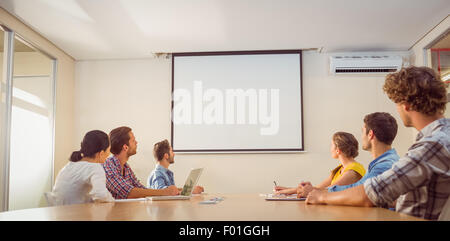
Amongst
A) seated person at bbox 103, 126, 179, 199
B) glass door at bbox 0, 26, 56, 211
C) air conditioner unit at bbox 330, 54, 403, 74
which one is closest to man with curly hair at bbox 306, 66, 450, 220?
seated person at bbox 103, 126, 179, 199

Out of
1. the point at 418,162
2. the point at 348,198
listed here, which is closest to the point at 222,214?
the point at 348,198

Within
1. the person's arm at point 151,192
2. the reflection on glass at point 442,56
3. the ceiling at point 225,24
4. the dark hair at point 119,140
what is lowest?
the person's arm at point 151,192

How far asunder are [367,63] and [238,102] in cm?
177

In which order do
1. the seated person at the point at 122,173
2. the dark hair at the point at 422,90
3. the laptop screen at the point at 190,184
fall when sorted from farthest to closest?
1. the seated person at the point at 122,173
2. the laptop screen at the point at 190,184
3. the dark hair at the point at 422,90

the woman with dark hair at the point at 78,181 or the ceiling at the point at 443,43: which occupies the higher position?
the ceiling at the point at 443,43

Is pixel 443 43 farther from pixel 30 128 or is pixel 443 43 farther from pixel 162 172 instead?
pixel 30 128

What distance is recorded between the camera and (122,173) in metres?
3.14

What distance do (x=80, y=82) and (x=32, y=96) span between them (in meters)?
1.12

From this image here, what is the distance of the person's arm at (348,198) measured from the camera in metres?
1.53

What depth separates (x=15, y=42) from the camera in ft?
14.4

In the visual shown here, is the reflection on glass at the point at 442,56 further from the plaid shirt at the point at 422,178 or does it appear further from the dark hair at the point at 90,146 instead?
the dark hair at the point at 90,146

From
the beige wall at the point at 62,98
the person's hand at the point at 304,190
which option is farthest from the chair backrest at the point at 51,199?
the beige wall at the point at 62,98

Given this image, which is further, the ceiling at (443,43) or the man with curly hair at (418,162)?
the ceiling at (443,43)
